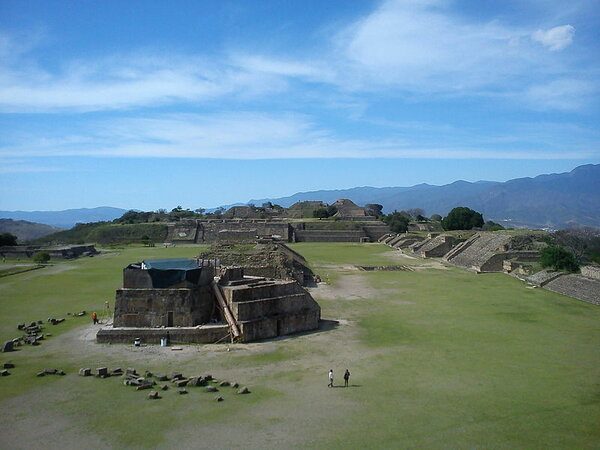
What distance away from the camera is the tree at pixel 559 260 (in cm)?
3238

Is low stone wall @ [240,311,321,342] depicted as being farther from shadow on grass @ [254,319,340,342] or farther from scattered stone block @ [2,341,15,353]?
scattered stone block @ [2,341,15,353]

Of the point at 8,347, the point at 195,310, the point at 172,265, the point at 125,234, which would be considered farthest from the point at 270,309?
the point at 125,234

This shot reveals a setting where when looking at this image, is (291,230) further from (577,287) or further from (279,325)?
(279,325)

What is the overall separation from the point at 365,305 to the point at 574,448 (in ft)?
49.2

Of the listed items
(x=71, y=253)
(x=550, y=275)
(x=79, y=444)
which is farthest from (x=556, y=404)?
(x=71, y=253)

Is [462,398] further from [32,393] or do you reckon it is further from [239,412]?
[32,393]

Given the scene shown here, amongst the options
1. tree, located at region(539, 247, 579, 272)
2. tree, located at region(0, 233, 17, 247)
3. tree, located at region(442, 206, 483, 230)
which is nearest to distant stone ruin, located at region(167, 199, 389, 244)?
tree, located at region(442, 206, 483, 230)

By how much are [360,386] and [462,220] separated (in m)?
62.4

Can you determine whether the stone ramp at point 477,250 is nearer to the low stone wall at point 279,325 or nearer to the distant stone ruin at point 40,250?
the low stone wall at point 279,325

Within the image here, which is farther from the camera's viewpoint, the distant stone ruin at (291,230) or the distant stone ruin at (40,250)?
the distant stone ruin at (291,230)

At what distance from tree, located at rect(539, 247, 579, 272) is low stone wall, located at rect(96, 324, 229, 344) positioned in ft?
82.0

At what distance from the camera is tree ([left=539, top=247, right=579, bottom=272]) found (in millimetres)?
32375

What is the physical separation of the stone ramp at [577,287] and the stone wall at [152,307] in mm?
20595

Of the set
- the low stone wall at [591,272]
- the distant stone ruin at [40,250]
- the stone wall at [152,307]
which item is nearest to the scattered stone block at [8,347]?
the stone wall at [152,307]
